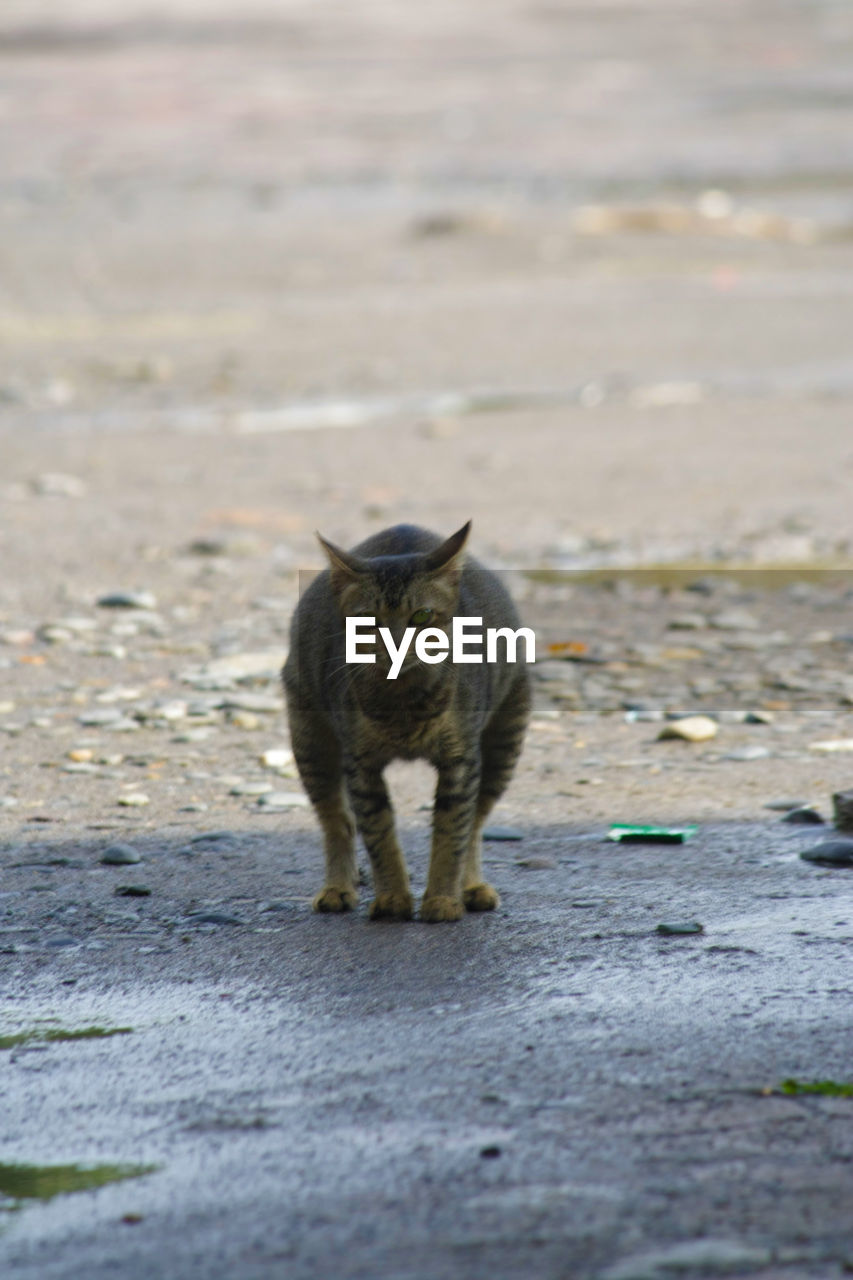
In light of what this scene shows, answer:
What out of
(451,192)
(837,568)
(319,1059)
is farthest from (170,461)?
(451,192)

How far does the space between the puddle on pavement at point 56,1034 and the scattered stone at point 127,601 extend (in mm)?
4518

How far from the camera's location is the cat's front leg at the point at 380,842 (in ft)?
17.0

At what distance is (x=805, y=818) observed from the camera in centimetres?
592

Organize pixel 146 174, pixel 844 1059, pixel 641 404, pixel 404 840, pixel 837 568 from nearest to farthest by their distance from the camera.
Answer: pixel 844 1059 → pixel 404 840 → pixel 837 568 → pixel 641 404 → pixel 146 174

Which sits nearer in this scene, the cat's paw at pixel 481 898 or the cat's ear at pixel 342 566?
the cat's ear at pixel 342 566

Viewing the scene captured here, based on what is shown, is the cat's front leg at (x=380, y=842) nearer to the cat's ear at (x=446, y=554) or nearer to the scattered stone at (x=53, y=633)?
the cat's ear at (x=446, y=554)

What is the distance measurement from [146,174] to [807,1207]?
2925 centimetres

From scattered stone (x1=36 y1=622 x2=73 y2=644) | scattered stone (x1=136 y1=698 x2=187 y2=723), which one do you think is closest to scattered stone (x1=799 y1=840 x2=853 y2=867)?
scattered stone (x1=136 y1=698 x2=187 y2=723)

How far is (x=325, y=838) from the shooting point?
5488 millimetres

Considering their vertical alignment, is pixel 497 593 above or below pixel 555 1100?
above

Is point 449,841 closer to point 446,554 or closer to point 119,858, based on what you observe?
point 446,554

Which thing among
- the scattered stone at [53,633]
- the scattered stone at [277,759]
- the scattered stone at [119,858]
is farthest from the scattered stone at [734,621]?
the scattered stone at [119,858]

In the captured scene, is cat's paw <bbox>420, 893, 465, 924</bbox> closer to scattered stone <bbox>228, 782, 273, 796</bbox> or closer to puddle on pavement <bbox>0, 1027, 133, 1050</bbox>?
puddle on pavement <bbox>0, 1027, 133, 1050</bbox>

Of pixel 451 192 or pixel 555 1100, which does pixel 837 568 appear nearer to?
pixel 555 1100
